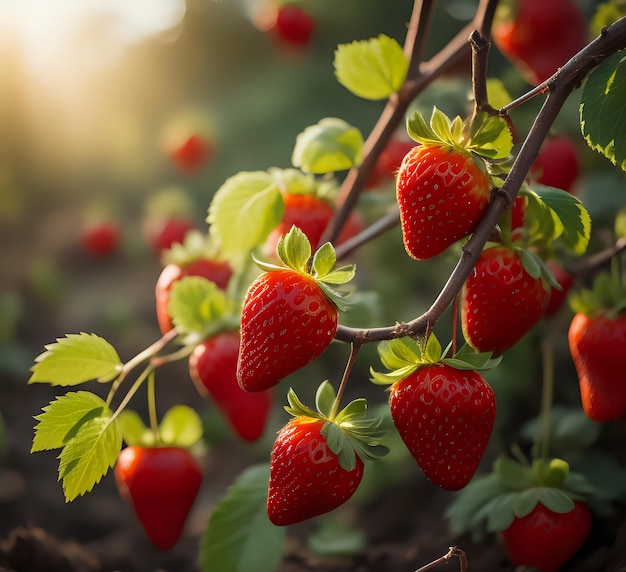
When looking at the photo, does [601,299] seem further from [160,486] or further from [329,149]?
[160,486]

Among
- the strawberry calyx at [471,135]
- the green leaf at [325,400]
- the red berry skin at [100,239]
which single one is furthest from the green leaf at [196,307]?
the red berry skin at [100,239]

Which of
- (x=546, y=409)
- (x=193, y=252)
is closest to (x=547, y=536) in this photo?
(x=546, y=409)

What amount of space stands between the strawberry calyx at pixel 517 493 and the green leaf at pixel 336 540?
0.22 m

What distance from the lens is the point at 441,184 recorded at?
618 mm

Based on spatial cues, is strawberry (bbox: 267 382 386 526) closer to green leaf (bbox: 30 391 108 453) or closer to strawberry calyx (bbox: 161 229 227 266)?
green leaf (bbox: 30 391 108 453)

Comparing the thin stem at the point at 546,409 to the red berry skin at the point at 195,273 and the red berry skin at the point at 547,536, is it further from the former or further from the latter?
the red berry skin at the point at 195,273

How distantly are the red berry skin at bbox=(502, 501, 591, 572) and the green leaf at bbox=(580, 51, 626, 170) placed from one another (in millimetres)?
421

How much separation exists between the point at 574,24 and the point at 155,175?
3.22m

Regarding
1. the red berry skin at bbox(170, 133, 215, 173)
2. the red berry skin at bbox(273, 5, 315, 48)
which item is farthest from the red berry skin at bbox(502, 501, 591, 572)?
the red berry skin at bbox(170, 133, 215, 173)

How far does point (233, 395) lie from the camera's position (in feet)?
3.01

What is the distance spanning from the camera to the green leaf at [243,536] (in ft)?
2.97

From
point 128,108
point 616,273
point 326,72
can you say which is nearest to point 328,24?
point 326,72

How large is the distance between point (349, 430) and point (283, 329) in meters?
0.12

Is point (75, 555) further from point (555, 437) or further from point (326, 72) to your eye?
point (326, 72)
